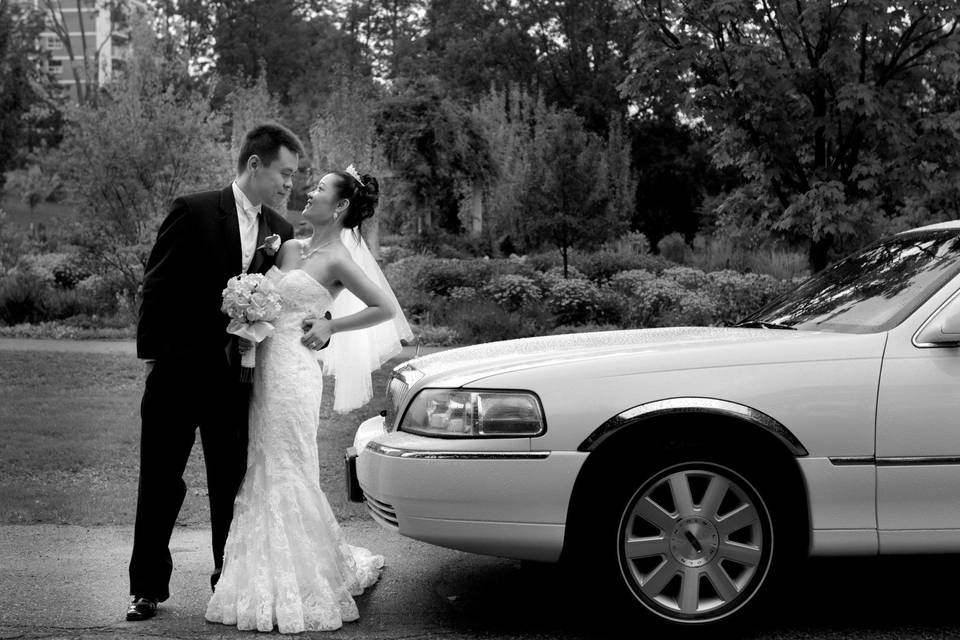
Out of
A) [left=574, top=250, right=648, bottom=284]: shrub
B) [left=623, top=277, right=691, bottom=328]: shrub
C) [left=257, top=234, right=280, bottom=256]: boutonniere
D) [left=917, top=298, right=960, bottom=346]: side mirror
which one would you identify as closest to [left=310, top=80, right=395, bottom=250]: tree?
[left=574, top=250, right=648, bottom=284]: shrub

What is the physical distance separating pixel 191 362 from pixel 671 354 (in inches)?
81.5

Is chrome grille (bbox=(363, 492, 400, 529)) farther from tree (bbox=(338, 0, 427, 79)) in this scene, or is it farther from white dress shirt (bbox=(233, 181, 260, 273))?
tree (bbox=(338, 0, 427, 79))

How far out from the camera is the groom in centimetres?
469

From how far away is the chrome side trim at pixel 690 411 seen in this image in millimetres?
4098

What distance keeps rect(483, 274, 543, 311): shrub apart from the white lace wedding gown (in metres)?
12.7

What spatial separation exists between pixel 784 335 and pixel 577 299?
13.0m

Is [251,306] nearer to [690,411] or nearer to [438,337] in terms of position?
[690,411]

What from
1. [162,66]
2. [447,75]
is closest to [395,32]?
→ [447,75]

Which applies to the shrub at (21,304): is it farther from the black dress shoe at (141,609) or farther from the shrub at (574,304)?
the black dress shoe at (141,609)

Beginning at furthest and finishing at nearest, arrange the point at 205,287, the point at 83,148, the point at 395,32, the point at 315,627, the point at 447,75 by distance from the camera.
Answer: the point at 395,32, the point at 447,75, the point at 83,148, the point at 205,287, the point at 315,627

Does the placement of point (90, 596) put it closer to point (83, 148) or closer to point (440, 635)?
point (440, 635)

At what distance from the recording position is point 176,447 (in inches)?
187

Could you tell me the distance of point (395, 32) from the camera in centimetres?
5841

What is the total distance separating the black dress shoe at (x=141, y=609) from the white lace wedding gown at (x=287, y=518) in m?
0.27
